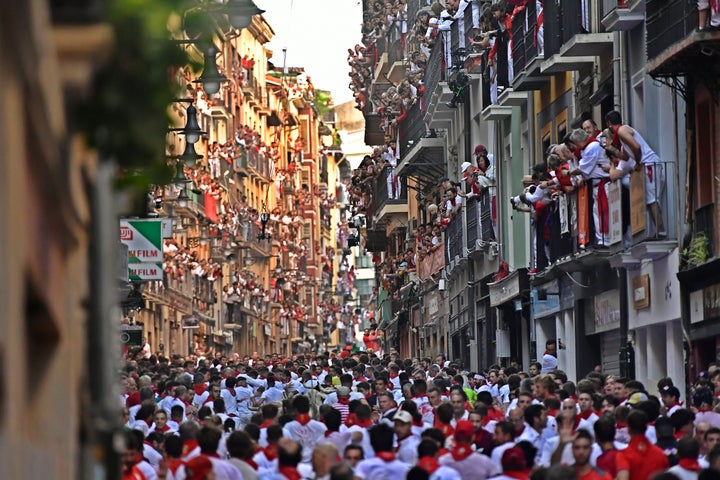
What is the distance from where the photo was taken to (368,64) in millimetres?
84062

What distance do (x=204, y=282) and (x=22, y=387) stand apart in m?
76.1

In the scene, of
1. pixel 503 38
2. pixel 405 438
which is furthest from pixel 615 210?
pixel 405 438

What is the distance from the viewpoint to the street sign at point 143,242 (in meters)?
29.1

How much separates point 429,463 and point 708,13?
1089 centimetres

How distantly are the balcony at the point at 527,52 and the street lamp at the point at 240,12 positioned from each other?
15.4 m

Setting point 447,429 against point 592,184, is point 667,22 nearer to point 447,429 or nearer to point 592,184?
point 592,184

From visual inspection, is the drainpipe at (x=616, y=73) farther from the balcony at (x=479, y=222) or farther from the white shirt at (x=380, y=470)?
the white shirt at (x=380, y=470)

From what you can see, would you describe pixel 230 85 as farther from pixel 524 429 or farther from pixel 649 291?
pixel 524 429

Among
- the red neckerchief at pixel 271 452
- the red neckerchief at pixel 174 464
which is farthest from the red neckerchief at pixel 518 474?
the red neckerchief at pixel 174 464

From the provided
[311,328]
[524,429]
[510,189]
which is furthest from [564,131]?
[311,328]

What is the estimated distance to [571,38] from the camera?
30.1 meters

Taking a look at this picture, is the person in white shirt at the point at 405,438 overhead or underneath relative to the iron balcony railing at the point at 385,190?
underneath

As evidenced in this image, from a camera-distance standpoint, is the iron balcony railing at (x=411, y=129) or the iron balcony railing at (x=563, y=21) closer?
the iron balcony railing at (x=563, y=21)

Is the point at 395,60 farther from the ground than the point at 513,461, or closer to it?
farther from the ground
